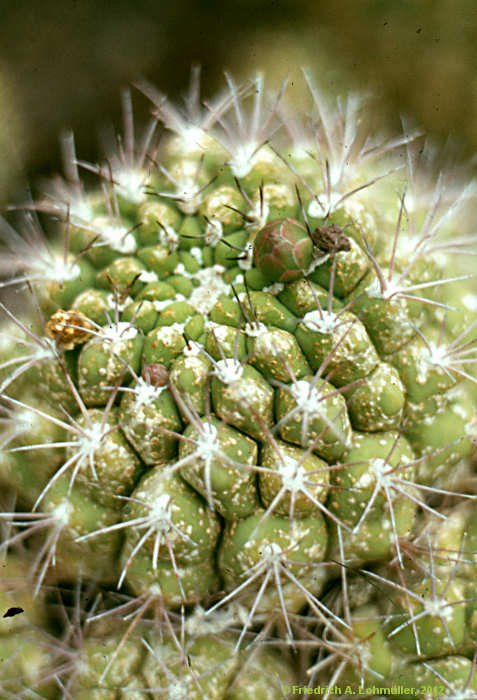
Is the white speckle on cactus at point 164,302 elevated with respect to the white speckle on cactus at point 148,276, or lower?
lower

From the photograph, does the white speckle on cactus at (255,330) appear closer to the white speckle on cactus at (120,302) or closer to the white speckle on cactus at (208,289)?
the white speckle on cactus at (208,289)

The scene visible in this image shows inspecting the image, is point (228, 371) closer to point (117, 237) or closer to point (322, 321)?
point (322, 321)

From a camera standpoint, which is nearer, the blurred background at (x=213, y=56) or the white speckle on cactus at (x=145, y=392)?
the white speckle on cactus at (x=145, y=392)

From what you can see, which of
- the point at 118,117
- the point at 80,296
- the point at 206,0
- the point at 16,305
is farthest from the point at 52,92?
the point at 80,296

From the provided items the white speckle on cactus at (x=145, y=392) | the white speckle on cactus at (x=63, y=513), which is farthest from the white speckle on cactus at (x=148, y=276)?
the white speckle on cactus at (x=63, y=513)

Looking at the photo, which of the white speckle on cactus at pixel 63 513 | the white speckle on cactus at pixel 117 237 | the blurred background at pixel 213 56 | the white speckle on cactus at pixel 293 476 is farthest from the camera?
the blurred background at pixel 213 56

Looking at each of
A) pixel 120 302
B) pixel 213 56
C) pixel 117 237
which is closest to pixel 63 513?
pixel 120 302

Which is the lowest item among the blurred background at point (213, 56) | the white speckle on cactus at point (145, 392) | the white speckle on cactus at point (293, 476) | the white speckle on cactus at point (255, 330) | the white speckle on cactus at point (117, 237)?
the white speckle on cactus at point (293, 476)
